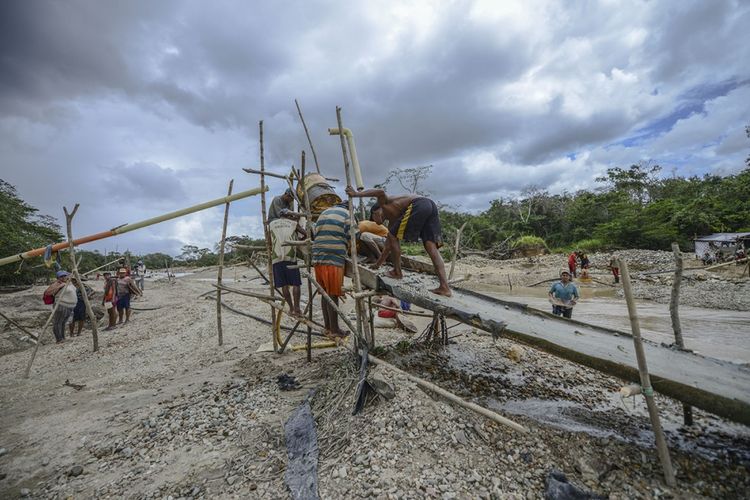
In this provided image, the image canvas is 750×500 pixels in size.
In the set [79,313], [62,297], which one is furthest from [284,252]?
[79,313]

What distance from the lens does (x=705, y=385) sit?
288cm

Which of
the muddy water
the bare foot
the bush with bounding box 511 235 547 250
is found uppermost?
the bare foot

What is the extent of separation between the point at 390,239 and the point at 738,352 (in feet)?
30.2

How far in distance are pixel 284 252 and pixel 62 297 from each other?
7.73 meters

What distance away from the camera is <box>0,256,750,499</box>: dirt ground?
2980 mm

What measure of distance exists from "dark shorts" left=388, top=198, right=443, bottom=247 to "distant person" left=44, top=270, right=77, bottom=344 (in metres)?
9.32

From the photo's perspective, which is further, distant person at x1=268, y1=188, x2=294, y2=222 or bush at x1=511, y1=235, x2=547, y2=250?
bush at x1=511, y1=235, x2=547, y2=250

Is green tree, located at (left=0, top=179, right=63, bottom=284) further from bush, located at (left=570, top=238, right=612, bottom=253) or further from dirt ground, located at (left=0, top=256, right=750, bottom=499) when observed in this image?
bush, located at (left=570, top=238, right=612, bottom=253)

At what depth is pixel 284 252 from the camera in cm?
575

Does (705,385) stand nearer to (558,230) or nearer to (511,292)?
(511,292)

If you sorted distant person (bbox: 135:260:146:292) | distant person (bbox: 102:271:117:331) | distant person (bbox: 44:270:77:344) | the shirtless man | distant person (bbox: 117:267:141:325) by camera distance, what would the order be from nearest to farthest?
the shirtless man < distant person (bbox: 44:270:77:344) < distant person (bbox: 102:271:117:331) < distant person (bbox: 117:267:141:325) < distant person (bbox: 135:260:146:292)

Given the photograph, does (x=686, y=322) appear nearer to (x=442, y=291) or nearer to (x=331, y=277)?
(x=442, y=291)

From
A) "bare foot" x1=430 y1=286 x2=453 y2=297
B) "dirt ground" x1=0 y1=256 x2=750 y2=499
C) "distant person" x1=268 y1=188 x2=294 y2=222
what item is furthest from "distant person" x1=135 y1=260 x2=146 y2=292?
"bare foot" x1=430 y1=286 x2=453 y2=297

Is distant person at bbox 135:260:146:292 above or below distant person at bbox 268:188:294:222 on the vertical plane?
below
